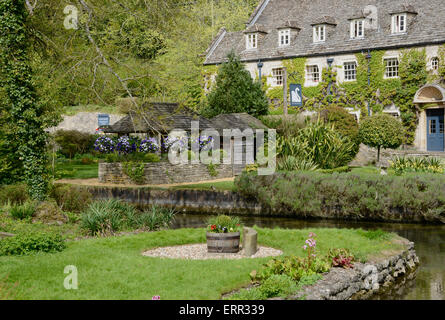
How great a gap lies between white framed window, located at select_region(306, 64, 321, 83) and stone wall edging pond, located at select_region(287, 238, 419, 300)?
2676 cm

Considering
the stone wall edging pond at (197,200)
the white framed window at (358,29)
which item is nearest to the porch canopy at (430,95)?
→ the white framed window at (358,29)

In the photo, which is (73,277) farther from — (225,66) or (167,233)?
(225,66)

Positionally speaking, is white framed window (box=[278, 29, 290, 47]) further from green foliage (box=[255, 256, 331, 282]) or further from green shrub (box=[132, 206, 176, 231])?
green foliage (box=[255, 256, 331, 282])

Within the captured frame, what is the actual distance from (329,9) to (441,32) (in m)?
9.67

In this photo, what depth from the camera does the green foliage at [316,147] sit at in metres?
23.3

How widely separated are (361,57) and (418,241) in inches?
885

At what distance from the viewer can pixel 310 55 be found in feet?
125

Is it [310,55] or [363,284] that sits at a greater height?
[310,55]

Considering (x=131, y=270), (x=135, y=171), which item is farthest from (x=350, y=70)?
(x=131, y=270)

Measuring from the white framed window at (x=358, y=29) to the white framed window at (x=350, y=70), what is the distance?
1.77 metres

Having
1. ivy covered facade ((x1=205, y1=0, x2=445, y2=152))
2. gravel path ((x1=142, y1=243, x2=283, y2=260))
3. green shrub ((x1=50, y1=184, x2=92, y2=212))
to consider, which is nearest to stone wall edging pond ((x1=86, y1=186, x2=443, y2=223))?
green shrub ((x1=50, y1=184, x2=92, y2=212))

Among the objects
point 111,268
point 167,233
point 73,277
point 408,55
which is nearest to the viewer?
point 73,277

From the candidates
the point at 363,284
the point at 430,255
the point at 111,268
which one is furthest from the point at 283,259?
the point at 430,255

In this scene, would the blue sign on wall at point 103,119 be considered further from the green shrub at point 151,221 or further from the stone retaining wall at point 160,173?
the green shrub at point 151,221
